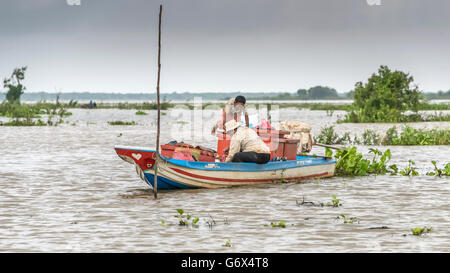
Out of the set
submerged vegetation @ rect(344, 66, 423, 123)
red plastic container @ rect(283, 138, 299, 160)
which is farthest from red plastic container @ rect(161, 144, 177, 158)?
submerged vegetation @ rect(344, 66, 423, 123)

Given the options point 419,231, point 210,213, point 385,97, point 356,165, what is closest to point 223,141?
point 210,213

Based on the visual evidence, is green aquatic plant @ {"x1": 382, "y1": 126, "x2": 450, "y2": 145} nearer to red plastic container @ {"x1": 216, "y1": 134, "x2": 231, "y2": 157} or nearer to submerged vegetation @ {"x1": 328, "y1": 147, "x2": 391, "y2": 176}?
submerged vegetation @ {"x1": 328, "y1": 147, "x2": 391, "y2": 176}

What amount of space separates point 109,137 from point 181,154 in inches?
620

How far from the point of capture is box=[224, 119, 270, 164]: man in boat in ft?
42.9

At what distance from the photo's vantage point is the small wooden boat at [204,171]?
1236 centimetres

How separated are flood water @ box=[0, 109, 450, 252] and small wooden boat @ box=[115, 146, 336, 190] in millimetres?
189

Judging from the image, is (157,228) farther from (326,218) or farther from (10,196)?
(10,196)

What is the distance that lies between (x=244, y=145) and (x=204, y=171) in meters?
0.91

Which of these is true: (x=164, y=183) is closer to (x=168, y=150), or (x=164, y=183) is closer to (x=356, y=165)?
(x=168, y=150)

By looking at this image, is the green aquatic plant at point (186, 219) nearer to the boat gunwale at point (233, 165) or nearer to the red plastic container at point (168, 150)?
the boat gunwale at point (233, 165)

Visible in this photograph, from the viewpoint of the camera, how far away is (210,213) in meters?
10.8

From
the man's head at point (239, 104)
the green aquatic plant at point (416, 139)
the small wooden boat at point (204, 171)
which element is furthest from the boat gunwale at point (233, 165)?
the green aquatic plant at point (416, 139)

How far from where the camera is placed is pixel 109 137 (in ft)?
93.8
